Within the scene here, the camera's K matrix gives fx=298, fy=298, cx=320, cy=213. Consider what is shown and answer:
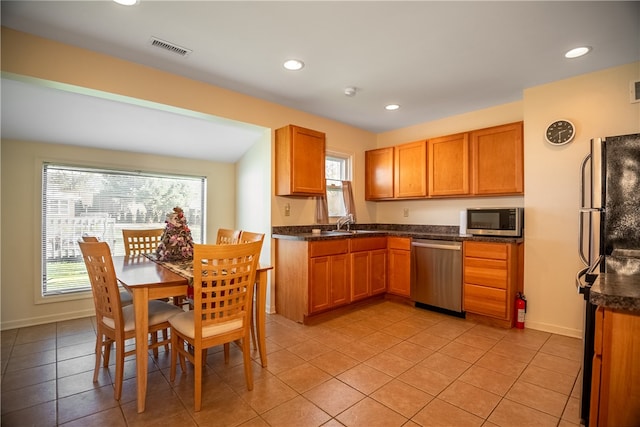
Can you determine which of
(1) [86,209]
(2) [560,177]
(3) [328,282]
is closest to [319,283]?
(3) [328,282]

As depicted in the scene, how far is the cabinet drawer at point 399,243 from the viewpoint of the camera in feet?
12.7

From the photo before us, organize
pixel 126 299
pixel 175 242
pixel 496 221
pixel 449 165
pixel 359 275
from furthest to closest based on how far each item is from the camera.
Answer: pixel 449 165 < pixel 359 275 < pixel 496 221 < pixel 175 242 < pixel 126 299

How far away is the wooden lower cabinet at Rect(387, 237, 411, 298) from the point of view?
3848mm

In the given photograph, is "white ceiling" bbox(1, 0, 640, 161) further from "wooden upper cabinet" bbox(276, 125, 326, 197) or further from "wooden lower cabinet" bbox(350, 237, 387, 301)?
"wooden lower cabinet" bbox(350, 237, 387, 301)

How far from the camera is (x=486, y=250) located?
10.4 feet

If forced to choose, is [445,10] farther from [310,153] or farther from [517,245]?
[517,245]

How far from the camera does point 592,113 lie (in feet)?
9.12

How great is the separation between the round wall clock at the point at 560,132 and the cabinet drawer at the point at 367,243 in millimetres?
2083

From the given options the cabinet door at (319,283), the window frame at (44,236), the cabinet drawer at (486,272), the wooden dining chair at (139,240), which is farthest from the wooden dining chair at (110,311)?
the cabinet drawer at (486,272)

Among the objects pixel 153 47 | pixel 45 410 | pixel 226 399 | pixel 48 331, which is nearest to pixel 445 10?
pixel 153 47

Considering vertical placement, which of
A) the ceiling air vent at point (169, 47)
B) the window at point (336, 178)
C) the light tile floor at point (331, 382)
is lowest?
the light tile floor at point (331, 382)

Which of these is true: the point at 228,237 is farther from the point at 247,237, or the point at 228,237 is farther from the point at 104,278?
the point at 104,278

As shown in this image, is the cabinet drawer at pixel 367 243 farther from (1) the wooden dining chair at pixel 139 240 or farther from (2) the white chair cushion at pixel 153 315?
(1) the wooden dining chair at pixel 139 240

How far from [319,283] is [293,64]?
2.21 meters
